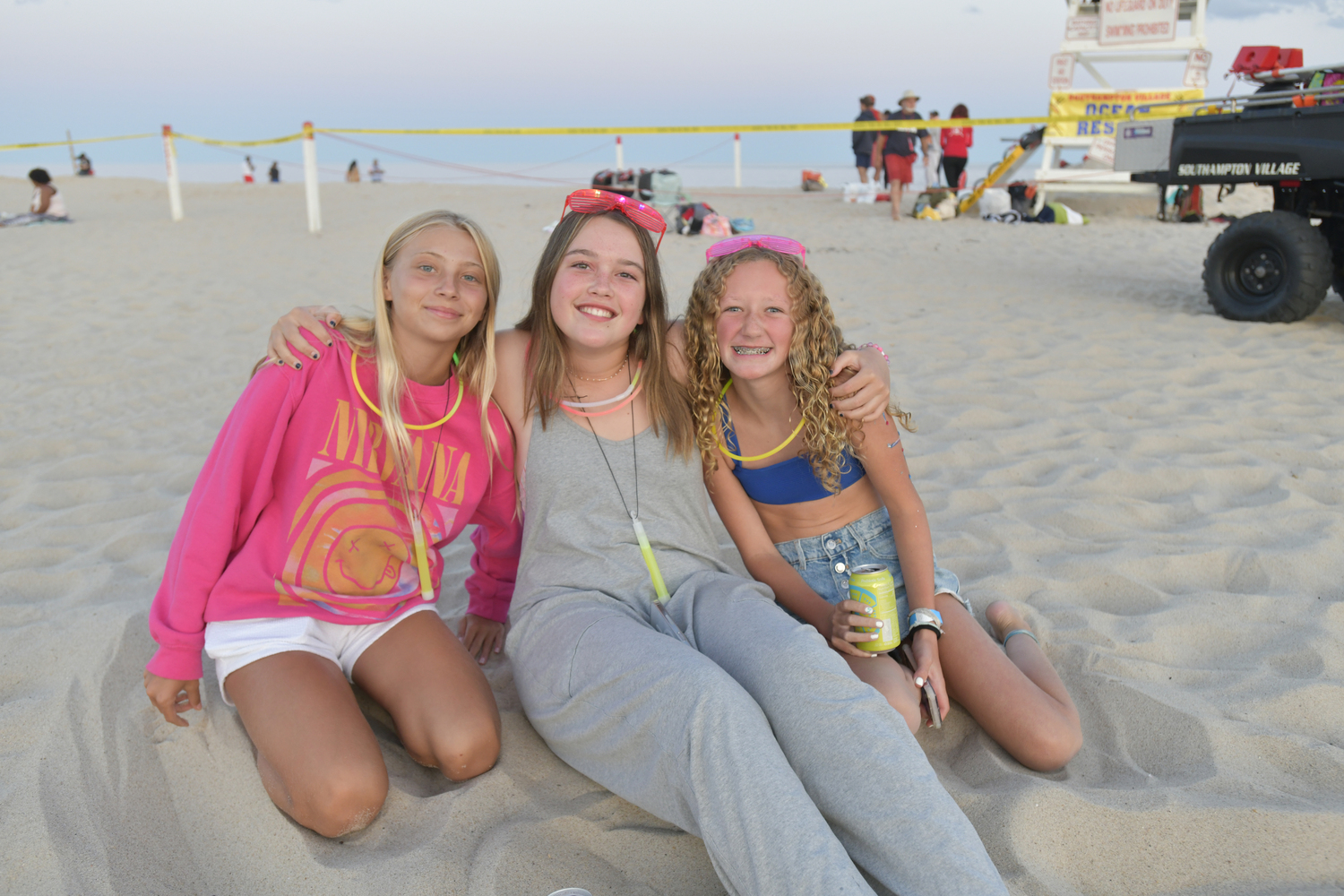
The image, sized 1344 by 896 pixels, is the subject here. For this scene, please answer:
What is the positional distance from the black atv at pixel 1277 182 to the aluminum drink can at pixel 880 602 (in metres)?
5.25

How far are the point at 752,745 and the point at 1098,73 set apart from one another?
16.2 meters

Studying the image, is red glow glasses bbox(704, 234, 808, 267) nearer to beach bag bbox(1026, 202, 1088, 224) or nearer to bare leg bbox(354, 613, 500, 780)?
bare leg bbox(354, 613, 500, 780)

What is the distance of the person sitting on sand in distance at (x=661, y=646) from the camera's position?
158 centimetres

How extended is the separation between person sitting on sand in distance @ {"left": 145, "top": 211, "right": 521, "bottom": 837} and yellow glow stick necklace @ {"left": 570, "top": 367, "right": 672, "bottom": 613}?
329 mm

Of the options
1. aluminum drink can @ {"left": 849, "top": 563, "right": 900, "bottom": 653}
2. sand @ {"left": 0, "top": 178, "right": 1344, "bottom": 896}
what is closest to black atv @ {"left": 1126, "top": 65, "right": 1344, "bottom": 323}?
sand @ {"left": 0, "top": 178, "right": 1344, "bottom": 896}

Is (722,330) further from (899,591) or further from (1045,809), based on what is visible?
(1045,809)

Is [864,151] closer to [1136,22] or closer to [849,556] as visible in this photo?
[1136,22]

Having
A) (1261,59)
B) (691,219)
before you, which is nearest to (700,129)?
(691,219)

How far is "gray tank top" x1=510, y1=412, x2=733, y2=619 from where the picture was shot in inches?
89.7

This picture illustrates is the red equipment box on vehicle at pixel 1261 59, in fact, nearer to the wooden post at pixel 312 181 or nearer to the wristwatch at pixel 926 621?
the wristwatch at pixel 926 621

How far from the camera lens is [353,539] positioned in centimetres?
230

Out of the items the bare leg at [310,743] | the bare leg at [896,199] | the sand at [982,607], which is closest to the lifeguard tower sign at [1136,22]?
the bare leg at [896,199]

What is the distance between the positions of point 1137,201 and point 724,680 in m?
15.5

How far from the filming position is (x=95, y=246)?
10.1 meters
